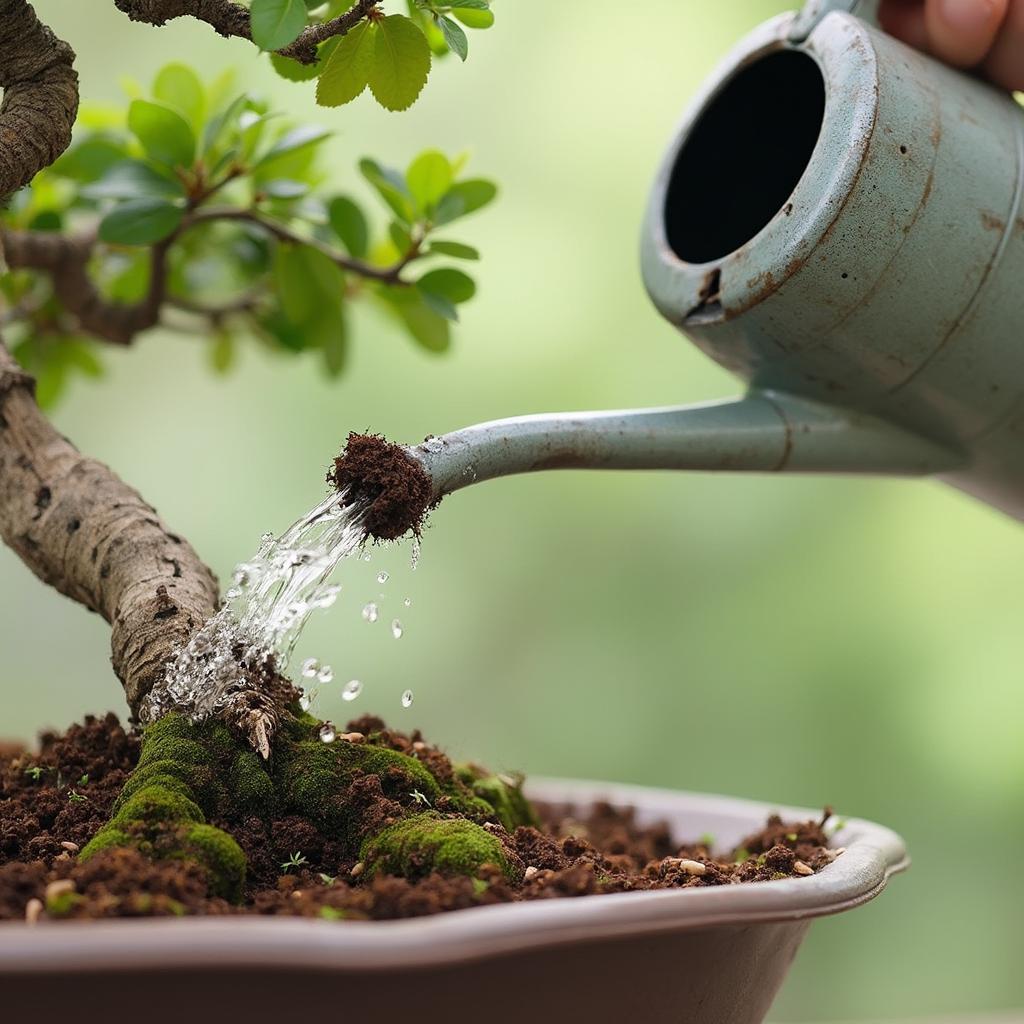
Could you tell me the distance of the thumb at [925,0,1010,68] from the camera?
80 centimetres

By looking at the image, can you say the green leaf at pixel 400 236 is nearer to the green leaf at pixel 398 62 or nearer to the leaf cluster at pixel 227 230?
Answer: the leaf cluster at pixel 227 230

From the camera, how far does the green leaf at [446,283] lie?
3.12ft

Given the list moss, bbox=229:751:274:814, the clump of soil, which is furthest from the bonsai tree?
the clump of soil

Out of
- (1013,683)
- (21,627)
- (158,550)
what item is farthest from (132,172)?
(1013,683)

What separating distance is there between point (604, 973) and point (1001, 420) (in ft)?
1.64

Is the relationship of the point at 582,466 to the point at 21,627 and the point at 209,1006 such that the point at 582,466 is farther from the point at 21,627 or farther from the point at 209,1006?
the point at 21,627

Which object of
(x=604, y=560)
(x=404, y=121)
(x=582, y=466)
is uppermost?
(x=404, y=121)

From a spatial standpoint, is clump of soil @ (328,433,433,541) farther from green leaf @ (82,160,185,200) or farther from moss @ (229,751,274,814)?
green leaf @ (82,160,185,200)

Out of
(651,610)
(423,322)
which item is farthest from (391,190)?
(651,610)

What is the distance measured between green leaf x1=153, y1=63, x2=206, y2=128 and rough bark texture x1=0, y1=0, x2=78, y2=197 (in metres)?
0.22

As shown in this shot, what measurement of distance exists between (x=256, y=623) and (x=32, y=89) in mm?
354

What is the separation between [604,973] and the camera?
0.51m

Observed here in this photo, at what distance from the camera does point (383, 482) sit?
2.08 feet

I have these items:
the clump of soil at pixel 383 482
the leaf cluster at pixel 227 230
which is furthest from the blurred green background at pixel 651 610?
the clump of soil at pixel 383 482
